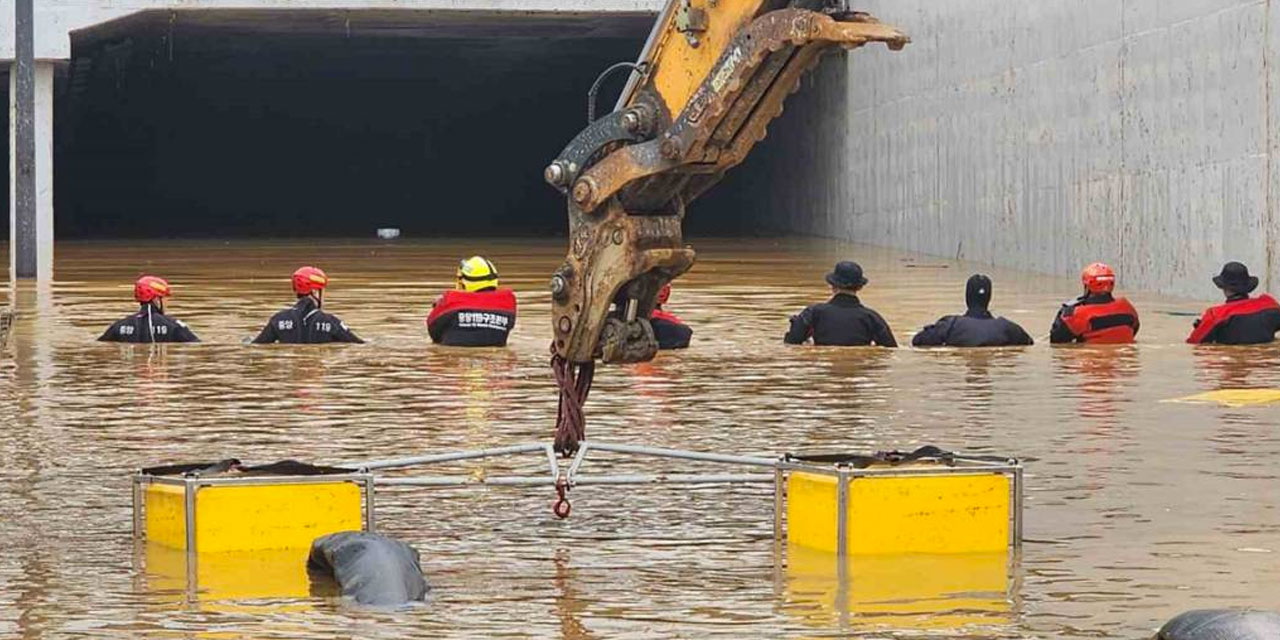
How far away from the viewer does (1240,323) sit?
70.4 ft

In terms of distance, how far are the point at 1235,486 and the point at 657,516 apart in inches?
108

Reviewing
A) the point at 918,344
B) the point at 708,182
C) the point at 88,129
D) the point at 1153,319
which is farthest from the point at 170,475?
the point at 88,129

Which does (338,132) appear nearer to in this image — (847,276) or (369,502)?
(847,276)

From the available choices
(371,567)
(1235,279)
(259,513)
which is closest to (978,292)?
(1235,279)

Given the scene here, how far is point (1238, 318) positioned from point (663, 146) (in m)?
12.3

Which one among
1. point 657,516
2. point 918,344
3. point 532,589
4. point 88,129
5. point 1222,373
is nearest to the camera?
point 532,589

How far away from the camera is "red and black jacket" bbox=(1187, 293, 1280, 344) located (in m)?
21.5

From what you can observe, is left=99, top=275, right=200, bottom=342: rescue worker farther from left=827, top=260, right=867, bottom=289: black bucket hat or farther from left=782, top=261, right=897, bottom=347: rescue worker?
left=827, top=260, right=867, bottom=289: black bucket hat

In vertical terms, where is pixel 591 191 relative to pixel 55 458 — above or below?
above

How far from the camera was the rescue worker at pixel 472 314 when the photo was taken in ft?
70.6

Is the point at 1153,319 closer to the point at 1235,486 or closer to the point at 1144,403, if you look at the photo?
the point at 1144,403

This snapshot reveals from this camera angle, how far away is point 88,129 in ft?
205

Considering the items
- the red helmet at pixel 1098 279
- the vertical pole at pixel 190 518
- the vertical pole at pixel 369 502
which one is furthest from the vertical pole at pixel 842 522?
the red helmet at pixel 1098 279

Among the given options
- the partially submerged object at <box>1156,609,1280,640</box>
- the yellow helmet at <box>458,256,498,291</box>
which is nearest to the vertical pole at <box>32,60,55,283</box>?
the yellow helmet at <box>458,256,498,291</box>
